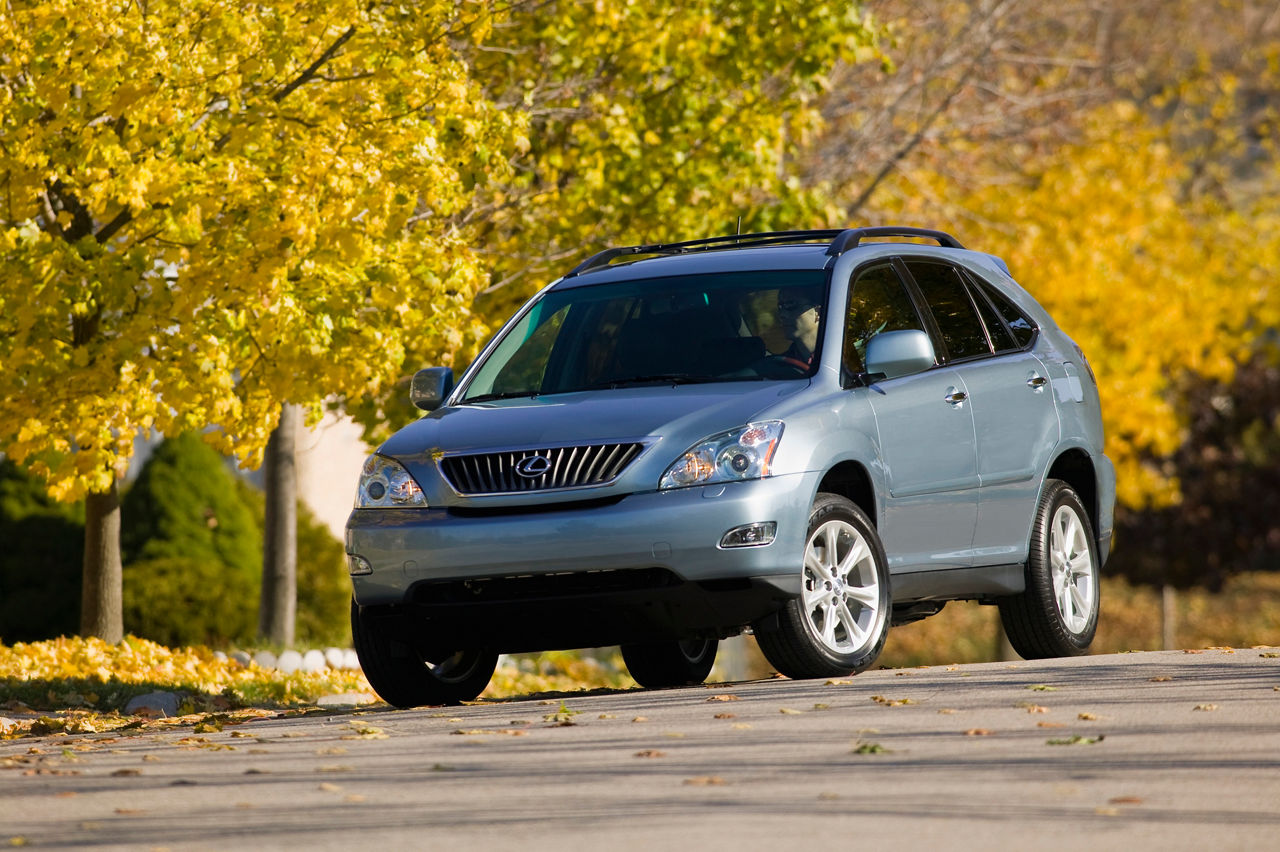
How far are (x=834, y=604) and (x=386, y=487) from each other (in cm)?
193

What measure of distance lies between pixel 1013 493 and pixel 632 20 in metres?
6.04

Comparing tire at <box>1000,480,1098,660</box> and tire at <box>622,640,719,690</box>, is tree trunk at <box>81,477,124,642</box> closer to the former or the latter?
tire at <box>622,640,719,690</box>

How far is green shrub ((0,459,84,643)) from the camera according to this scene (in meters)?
16.6

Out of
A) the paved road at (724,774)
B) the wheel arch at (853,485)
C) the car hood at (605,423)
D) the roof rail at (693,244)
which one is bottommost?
the paved road at (724,774)

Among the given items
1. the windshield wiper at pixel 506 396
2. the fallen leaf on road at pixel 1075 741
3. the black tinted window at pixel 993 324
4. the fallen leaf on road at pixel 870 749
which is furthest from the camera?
the black tinted window at pixel 993 324

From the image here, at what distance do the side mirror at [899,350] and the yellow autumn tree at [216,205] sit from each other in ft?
11.9

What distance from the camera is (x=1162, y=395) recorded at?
1246 inches

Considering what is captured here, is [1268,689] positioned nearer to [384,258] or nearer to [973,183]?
[384,258]

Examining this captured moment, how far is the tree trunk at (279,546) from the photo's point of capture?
15188 mm

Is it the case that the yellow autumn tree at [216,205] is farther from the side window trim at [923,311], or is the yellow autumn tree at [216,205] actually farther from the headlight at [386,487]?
the side window trim at [923,311]

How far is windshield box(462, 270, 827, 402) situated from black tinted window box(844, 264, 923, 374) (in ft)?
0.66

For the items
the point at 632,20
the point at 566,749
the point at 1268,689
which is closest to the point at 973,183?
the point at 632,20

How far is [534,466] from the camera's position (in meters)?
7.86

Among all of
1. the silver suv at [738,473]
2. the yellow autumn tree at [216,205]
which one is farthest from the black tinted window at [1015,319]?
the yellow autumn tree at [216,205]
